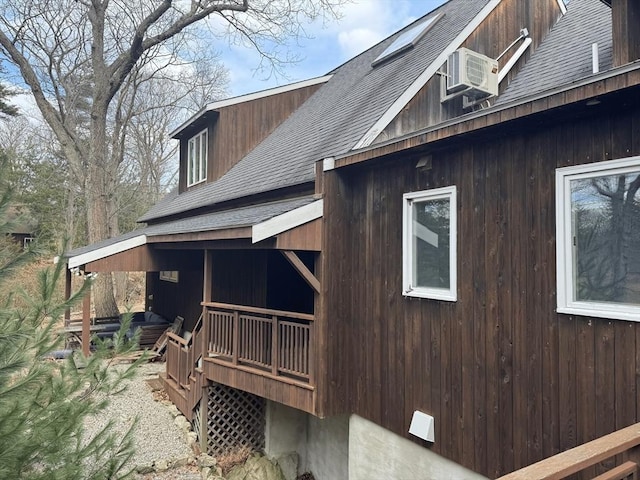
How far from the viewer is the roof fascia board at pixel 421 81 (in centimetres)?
684

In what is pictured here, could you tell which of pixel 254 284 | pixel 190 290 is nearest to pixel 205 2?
pixel 190 290

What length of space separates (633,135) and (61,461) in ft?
13.8

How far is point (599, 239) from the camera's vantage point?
11.6 ft

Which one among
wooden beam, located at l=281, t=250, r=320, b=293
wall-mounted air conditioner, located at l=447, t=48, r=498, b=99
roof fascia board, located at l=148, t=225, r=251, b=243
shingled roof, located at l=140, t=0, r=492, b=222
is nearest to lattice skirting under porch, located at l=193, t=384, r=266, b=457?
roof fascia board, located at l=148, t=225, r=251, b=243

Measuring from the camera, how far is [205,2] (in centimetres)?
1602

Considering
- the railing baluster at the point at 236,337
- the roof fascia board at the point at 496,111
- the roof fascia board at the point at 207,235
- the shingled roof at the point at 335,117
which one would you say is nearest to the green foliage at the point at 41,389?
the roof fascia board at the point at 207,235

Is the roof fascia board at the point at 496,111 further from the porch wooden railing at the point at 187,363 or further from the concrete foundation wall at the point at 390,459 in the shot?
the porch wooden railing at the point at 187,363

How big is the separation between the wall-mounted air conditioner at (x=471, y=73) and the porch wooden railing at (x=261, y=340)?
411 centimetres

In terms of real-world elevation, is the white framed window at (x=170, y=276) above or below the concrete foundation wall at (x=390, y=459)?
above

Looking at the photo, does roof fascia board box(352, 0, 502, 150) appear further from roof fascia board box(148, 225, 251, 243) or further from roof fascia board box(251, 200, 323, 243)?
roof fascia board box(148, 225, 251, 243)

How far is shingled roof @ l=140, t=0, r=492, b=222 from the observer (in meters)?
7.47

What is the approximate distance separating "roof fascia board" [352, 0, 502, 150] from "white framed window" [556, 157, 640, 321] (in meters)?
3.36

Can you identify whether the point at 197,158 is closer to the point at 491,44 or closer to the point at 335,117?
the point at 335,117

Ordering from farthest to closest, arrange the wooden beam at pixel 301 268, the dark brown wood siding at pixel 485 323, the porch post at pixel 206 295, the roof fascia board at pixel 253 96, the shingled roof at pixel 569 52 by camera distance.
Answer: the roof fascia board at pixel 253 96 → the porch post at pixel 206 295 → the shingled roof at pixel 569 52 → the wooden beam at pixel 301 268 → the dark brown wood siding at pixel 485 323
